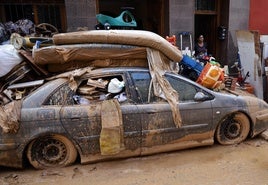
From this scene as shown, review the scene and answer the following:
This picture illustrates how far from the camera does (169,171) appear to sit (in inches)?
164

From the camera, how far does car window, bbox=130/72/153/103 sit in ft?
14.6

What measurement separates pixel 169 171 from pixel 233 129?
1563mm

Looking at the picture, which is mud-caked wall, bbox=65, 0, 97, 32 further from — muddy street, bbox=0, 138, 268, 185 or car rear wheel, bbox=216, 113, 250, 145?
car rear wheel, bbox=216, 113, 250, 145

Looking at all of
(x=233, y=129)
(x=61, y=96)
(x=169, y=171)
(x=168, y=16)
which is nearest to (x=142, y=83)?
(x=61, y=96)

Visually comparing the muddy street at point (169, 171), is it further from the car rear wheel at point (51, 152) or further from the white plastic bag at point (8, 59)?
the white plastic bag at point (8, 59)

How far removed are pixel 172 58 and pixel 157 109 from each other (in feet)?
3.78

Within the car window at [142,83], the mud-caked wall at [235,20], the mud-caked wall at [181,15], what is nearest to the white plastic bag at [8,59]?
the car window at [142,83]

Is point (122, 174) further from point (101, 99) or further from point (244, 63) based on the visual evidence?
point (244, 63)

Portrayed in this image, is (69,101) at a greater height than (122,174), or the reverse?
(69,101)

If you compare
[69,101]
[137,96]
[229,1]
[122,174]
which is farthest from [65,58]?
[229,1]

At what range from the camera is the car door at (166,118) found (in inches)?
173

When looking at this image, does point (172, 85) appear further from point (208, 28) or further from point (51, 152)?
point (208, 28)

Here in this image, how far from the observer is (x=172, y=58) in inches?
201

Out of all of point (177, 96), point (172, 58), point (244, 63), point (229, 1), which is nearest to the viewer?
point (177, 96)
